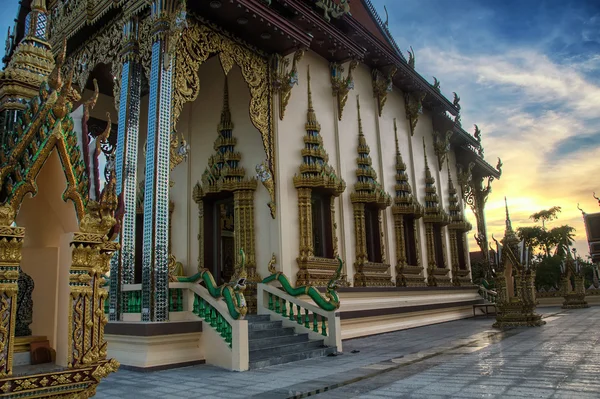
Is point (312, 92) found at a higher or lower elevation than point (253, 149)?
higher

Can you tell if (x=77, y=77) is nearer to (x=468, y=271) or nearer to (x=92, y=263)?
(x=92, y=263)

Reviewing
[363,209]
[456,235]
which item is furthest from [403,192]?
[456,235]

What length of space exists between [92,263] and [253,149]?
20.7ft

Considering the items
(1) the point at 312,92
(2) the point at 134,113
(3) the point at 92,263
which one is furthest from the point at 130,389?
(1) the point at 312,92

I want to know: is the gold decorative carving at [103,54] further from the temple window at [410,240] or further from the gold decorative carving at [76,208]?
the temple window at [410,240]

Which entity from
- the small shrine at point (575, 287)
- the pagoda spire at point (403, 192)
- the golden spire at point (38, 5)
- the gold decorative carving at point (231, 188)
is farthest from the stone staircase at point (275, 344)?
the small shrine at point (575, 287)

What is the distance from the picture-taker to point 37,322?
137 inches

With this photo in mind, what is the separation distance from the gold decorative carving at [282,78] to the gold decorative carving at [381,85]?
11.8 ft

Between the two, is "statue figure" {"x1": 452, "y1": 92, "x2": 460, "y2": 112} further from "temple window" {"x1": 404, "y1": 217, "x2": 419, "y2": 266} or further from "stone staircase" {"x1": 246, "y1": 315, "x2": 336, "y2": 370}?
"stone staircase" {"x1": 246, "y1": 315, "x2": 336, "y2": 370}

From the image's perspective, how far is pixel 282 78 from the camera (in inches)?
364

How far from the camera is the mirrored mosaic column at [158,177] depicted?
21.1ft

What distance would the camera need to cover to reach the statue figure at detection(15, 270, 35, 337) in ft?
10.9

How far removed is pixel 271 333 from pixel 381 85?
7.48m

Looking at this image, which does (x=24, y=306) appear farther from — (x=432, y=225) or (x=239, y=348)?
(x=432, y=225)
